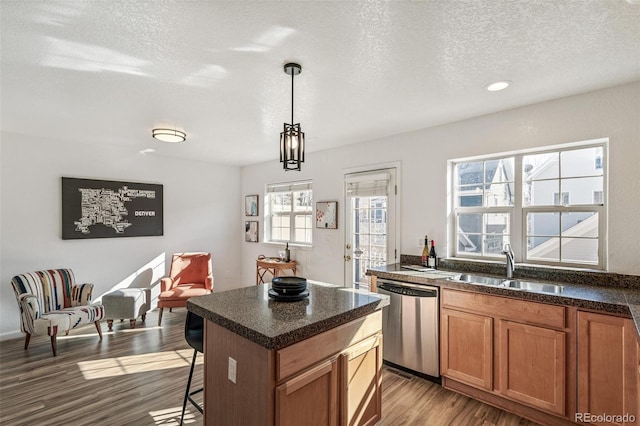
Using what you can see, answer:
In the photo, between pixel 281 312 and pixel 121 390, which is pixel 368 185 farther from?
pixel 121 390

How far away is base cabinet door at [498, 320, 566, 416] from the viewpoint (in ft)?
6.88

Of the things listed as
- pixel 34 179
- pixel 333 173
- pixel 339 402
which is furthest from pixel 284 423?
pixel 34 179

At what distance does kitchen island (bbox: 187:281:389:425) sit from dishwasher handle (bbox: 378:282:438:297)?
2.98 feet

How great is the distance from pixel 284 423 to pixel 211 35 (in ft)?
6.64

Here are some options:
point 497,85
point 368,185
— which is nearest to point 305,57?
point 497,85

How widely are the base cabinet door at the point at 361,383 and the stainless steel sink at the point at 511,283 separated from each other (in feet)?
3.66

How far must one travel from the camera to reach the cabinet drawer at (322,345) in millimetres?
1407

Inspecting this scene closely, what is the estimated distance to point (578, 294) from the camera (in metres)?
2.12

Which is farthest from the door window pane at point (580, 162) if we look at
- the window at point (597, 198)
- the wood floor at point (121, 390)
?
the wood floor at point (121, 390)

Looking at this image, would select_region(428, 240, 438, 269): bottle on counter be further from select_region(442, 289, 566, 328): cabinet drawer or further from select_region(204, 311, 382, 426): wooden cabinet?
select_region(204, 311, 382, 426): wooden cabinet

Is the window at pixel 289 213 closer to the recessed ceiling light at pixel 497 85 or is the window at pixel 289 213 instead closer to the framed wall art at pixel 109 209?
the framed wall art at pixel 109 209

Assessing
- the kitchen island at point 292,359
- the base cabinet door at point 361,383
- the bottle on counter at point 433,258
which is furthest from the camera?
the bottle on counter at point 433,258


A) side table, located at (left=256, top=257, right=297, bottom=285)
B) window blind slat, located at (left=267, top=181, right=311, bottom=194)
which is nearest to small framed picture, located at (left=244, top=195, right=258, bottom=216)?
window blind slat, located at (left=267, top=181, right=311, bottom=194)

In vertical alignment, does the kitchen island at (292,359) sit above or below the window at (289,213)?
below
